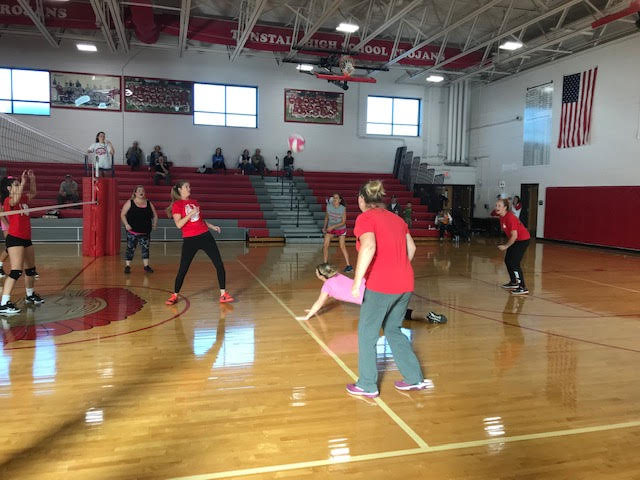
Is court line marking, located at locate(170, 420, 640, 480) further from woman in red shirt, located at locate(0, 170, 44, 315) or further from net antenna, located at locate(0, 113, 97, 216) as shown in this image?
net antenna, located at locate(0, 113, 97, 216)

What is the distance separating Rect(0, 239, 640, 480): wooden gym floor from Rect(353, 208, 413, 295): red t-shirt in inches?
35.5

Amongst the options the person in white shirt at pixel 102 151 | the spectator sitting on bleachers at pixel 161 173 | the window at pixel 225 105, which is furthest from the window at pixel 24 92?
the window at pixel 225 105

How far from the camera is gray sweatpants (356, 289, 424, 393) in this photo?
3570 mm

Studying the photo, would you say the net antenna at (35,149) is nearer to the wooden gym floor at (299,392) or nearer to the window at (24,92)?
the window at (24,92)

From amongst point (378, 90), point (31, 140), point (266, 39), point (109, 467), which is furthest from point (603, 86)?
point (31, 140)

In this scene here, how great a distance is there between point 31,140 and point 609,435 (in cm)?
2201

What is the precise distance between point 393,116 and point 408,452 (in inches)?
833

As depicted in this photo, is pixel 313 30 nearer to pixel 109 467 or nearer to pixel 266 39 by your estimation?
pixel 266 39

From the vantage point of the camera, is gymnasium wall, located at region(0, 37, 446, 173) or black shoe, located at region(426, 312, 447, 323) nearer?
black shoe, located at region(426, 312, 447, 323)

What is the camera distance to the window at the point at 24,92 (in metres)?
18.4

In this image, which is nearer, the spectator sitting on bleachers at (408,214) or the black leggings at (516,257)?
the black leggings at (516,257)

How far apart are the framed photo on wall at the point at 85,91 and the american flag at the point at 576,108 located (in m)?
16.9

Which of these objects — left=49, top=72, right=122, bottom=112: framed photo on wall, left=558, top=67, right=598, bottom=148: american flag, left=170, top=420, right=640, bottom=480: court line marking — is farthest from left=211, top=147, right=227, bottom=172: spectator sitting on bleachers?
left=170, top=420, right=640, bottom=480: court line marking

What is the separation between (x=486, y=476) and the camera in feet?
8.87
